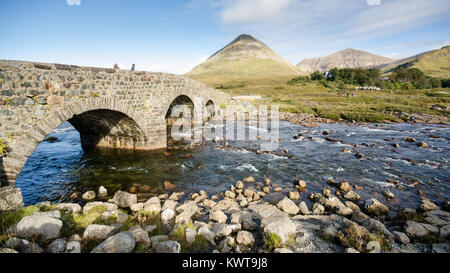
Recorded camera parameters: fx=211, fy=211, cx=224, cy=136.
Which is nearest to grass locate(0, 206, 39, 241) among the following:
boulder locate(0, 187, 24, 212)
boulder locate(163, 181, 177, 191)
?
boulder locate(0, 187, 24, 212)

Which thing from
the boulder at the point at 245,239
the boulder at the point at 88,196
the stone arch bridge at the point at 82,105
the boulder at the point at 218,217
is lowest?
the boulder at the point at 88,196

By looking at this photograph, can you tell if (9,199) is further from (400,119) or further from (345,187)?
(400,119)

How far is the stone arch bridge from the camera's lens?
268 inches

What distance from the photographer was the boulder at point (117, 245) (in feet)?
14.0

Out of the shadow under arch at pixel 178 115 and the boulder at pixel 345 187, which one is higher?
the shadow under arch at pixel 178 115

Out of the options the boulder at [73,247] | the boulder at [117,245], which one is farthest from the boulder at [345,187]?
the boulder at [73,247]

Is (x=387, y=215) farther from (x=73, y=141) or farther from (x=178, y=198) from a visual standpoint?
(x=73, y=141)

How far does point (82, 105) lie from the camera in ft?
29.5

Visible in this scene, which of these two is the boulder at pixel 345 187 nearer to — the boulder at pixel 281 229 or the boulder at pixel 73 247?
the boulder at pixel 281 229

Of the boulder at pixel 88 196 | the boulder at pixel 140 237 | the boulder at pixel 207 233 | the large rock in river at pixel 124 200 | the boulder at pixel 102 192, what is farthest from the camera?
the boulder at pixel 102 192

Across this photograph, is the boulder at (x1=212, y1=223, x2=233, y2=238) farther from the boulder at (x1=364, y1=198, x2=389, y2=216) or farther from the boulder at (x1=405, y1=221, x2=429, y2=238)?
the boulder at (x1=364, y1=198, x2=389, y2=216)

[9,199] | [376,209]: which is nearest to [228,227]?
[376,209]

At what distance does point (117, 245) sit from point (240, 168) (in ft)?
24.0

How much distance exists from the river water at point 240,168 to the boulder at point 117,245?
13.5 ft
